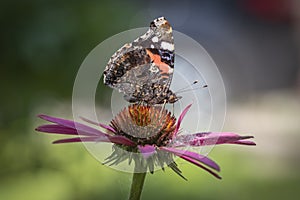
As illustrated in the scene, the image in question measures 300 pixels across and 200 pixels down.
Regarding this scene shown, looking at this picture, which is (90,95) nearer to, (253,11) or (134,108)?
(134,108)

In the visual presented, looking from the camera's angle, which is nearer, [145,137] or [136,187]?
[136,187]

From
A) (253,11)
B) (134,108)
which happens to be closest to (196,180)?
(134,108)

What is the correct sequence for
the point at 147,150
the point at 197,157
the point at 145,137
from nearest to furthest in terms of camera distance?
1. the point at 197,157
2. the point at 147,150
3. the point at 145,137

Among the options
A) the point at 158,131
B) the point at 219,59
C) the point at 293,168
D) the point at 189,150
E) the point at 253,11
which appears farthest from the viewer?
the point at 253,11

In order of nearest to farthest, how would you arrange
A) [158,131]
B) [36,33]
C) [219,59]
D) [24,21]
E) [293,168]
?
1. [158,131]
2. [36,33]
3. [24,21]
4. [293,168]
5. [219,59]

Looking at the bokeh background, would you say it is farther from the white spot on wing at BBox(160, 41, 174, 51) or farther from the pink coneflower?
the white spot on wing at BBox(160, 41, 174, 51)

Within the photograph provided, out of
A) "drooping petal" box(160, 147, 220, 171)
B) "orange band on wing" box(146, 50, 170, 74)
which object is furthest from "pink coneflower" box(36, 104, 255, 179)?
"orange band on wing" box(146, 50, 170, 74)

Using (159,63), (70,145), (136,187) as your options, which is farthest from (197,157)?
(70,145)

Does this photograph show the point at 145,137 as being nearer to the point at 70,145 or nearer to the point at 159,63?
the point at 159,63
